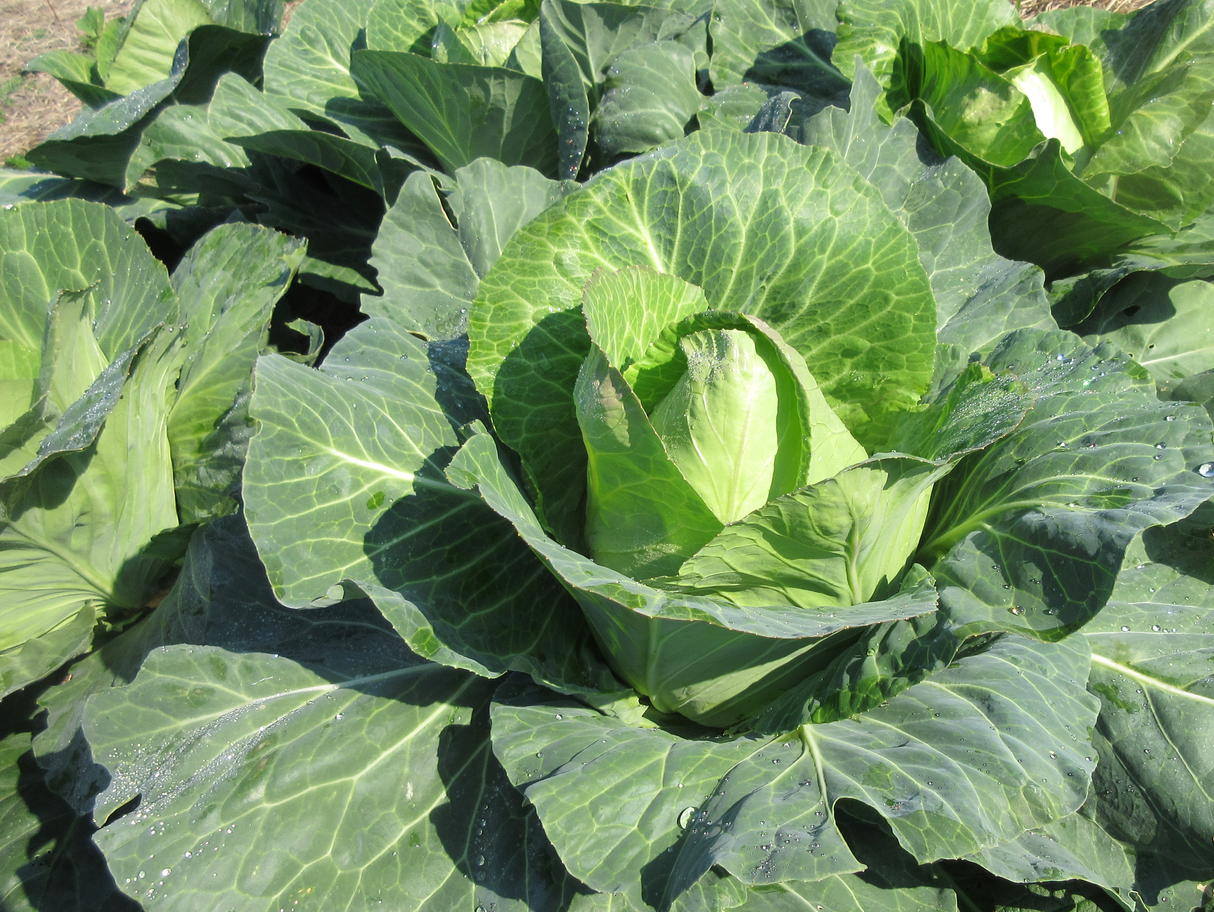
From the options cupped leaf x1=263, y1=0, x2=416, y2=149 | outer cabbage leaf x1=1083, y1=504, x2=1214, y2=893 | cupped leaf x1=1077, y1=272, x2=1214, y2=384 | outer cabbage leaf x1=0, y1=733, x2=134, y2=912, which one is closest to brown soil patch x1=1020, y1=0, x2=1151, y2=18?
cupped leaf x1=1077, y1=272, x2=1214, y2=384

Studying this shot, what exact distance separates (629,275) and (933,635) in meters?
1.03

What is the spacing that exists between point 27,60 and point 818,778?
32.3 ft

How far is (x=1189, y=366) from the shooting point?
294 centimetres

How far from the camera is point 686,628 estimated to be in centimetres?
178

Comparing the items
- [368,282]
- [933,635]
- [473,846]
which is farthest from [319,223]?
[933,635]

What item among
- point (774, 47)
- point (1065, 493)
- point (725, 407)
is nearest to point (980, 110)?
point (774, 47)

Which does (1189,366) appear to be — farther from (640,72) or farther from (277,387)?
(277,387)

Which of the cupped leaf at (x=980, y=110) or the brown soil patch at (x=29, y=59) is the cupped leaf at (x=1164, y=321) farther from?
the brown soil patch at (x=29, y=59)

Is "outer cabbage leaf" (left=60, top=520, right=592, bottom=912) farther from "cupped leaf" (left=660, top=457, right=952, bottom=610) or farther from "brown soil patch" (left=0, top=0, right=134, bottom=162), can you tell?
"brown soil patch" (left=0, top=0, right=134, bottom=162)

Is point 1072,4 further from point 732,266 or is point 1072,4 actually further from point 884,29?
point 732,266

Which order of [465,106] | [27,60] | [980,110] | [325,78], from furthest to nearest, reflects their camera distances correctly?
[27,60], [325,78], [465,106], [980,110]

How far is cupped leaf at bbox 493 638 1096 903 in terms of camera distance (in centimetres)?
152

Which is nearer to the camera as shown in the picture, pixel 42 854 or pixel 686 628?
pixel 686 628

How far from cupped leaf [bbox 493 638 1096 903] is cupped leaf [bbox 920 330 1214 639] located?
0.18 meters
